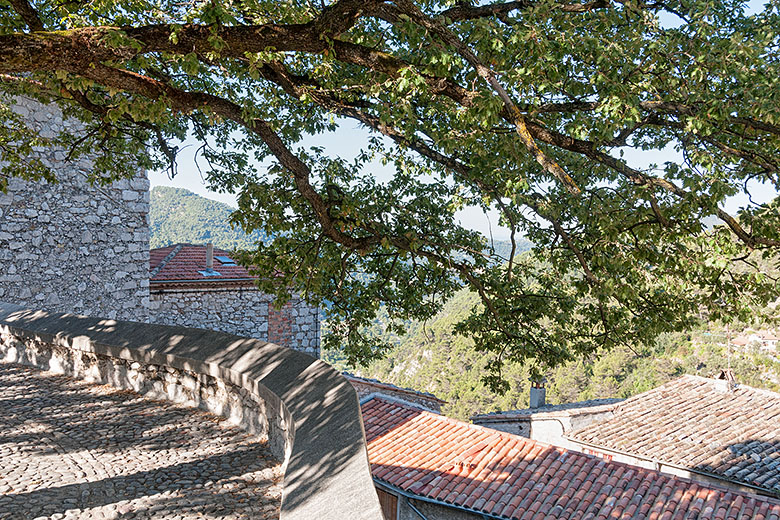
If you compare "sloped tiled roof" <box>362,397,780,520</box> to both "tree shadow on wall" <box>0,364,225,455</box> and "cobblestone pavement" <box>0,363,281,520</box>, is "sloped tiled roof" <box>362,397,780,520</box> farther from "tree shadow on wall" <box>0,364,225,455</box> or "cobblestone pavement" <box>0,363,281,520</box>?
"cobblestone pavement" <box>0,363,281,520</box>

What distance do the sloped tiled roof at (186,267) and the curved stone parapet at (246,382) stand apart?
5.45m

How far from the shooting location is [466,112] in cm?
481

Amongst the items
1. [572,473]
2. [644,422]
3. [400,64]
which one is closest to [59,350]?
[400,64]

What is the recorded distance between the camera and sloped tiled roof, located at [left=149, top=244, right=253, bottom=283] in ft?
43.0

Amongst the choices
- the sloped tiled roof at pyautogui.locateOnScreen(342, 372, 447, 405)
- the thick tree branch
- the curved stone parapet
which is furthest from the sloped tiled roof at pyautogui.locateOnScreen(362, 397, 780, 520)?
the thick tree branch

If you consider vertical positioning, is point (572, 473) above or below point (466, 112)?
below

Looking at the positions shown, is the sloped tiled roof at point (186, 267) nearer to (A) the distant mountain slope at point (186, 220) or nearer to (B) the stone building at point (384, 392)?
(B) the stone building at point (384, 392)

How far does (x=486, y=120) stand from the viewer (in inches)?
186

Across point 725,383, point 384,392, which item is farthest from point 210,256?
point 725,383

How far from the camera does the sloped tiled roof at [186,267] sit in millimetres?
13102

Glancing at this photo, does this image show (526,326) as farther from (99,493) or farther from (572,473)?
(99,493)

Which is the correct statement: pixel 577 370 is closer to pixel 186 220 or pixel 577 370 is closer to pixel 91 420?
pixel 186 220

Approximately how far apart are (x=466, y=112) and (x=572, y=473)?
724 cm

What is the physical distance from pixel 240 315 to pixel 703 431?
38.3 ft
